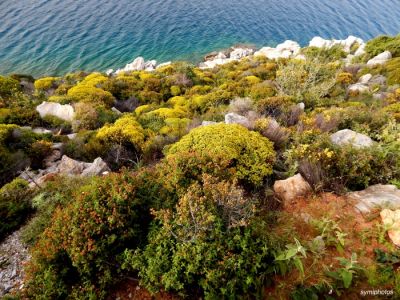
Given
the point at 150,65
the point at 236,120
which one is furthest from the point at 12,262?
the point at 150,65

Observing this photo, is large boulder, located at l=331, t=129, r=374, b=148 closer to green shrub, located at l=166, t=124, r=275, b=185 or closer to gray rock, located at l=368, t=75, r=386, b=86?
green shrub, located at l=166, t=124, r=275, b=185

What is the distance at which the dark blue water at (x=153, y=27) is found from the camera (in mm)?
30594

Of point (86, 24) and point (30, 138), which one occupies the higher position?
point (30, 138)

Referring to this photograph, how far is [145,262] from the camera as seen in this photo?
437cm

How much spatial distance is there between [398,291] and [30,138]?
10784 mm

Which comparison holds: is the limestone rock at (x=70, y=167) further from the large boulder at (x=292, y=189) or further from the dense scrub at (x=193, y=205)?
the large boulder at (x=292, y=189)

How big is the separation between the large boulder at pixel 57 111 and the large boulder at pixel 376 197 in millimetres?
11711

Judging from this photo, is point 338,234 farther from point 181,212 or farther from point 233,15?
point 233,15

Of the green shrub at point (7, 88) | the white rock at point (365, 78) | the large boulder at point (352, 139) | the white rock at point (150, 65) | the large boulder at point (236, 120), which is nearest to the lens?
the large boulder at point (352, 139)

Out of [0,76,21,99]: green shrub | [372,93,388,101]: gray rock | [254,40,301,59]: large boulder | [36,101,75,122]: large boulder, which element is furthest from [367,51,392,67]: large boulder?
[0,76,21,99]: green shrub

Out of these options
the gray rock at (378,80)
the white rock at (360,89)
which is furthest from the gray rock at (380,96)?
the gray rock at (378,80)

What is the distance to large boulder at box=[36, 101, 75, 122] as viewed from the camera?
41.2 feet

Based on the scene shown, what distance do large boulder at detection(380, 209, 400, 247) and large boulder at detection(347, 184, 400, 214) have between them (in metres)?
0.31

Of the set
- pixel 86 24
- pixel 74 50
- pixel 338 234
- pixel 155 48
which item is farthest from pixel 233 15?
pixel 338 234
